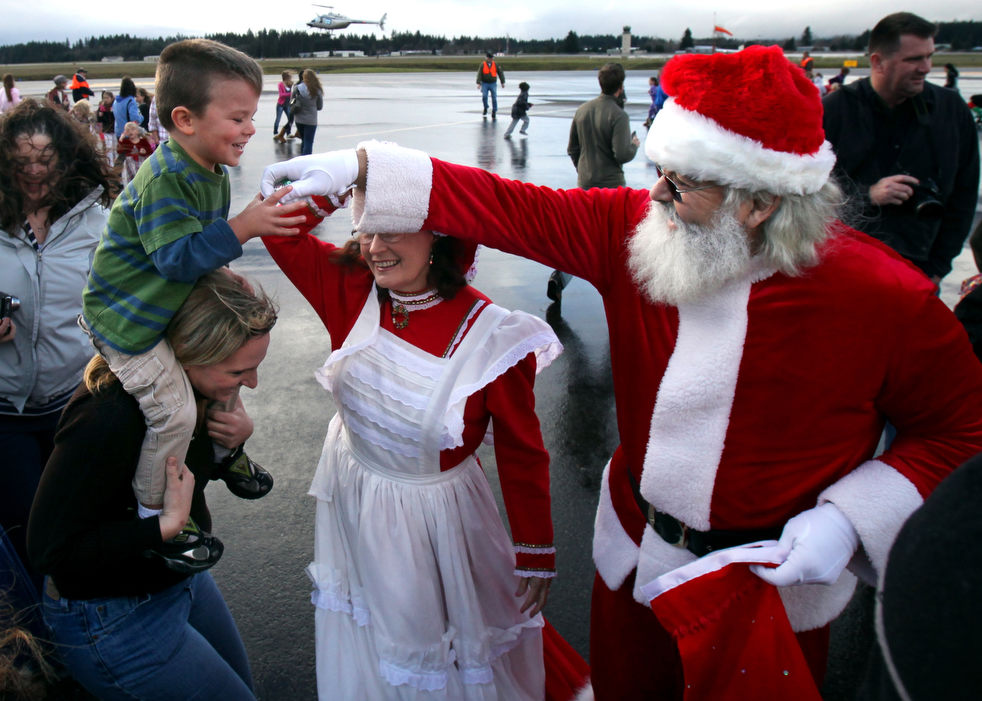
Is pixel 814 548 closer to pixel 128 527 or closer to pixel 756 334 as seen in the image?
pixel 756 334

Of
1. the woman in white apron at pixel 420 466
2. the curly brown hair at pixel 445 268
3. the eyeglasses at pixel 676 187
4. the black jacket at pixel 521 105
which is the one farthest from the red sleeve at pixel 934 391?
the black jacket at pixel 521 105

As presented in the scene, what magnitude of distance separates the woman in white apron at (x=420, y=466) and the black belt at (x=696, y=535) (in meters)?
0.40

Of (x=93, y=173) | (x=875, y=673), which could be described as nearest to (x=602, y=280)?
(x=875, y=673)

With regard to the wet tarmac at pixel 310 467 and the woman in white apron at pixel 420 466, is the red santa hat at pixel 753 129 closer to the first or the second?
the woman in white apron at pixel 420 466

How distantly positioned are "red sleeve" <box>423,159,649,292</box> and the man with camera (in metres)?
1.82

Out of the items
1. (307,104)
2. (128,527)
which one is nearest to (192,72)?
(128,527)

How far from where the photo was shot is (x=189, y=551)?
5.97 feet

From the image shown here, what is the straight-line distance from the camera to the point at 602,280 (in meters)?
2.00

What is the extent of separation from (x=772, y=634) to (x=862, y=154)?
2571 millimetres

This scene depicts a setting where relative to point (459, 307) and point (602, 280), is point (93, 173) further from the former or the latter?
point (602, 280)

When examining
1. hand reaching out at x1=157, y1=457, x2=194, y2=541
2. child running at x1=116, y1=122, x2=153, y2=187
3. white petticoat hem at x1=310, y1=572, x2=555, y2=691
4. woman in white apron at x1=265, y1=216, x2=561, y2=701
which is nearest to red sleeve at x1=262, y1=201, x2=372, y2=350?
woman in white apron at x1=265, y1=216, x2=561, y2=701

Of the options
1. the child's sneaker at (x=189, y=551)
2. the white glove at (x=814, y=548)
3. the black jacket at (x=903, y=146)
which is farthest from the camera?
the black jacket at (x=903, y=146)

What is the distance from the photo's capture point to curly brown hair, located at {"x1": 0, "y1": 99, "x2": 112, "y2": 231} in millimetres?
2586

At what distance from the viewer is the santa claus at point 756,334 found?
1.63 metres
